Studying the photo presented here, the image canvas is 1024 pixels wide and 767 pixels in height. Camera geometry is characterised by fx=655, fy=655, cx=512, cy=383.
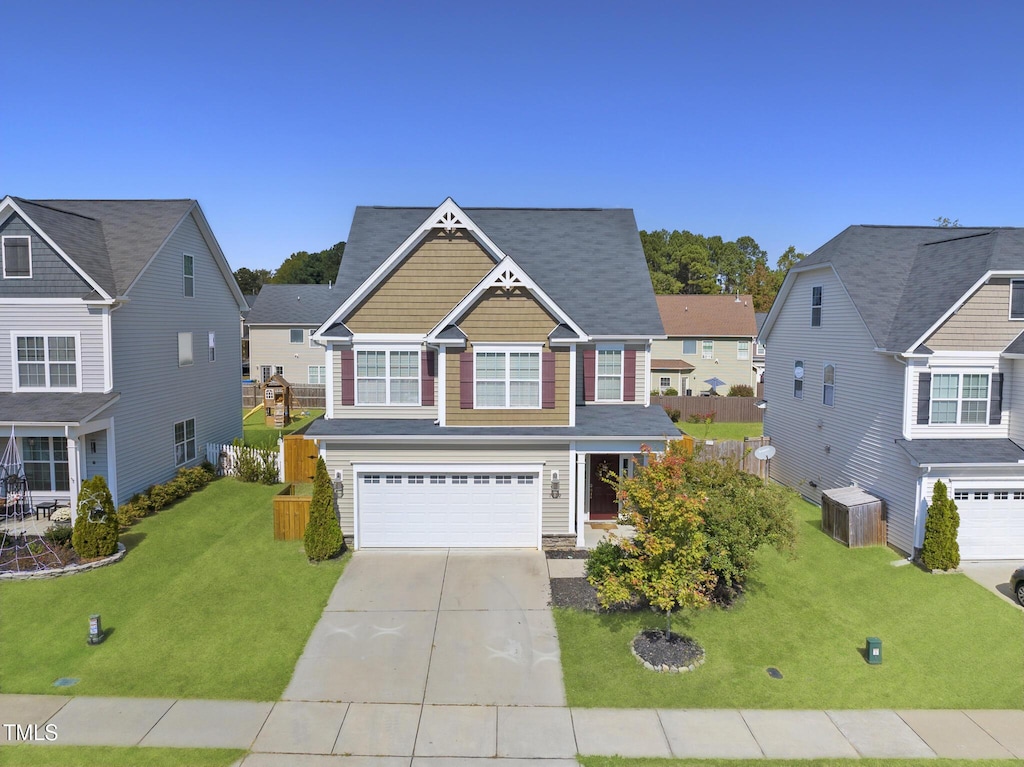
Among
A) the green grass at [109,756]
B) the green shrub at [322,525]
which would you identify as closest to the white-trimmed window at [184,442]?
the green shrub at [322,525]

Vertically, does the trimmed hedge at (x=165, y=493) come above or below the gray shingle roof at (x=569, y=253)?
below

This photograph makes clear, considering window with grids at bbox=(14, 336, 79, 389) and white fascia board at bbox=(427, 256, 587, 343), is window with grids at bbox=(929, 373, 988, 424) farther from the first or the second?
window with grids at bbox=(14, 336, 79, 389)

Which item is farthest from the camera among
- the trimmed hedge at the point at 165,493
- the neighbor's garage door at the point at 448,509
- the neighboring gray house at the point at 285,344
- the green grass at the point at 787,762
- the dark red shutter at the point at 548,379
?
the neighboring gray house at the point at 285,344

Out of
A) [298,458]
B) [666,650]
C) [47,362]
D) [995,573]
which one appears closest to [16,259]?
[47,362]

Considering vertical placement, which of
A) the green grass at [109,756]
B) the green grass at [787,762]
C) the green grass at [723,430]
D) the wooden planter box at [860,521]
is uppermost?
the green grass at [723,430]

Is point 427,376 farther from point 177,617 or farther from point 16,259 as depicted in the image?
point 16,259

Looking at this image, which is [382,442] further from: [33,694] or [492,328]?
[33,694]

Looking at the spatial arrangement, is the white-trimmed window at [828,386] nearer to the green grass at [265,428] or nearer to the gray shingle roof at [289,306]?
the green grass at [265,428]
